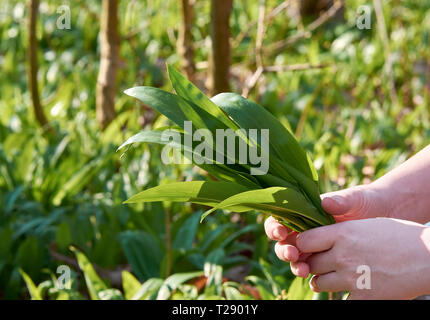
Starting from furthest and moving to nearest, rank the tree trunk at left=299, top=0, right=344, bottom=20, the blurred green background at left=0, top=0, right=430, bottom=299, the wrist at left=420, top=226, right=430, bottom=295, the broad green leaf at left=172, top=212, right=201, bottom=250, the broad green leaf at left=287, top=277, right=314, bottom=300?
the tree trunk at left=299, top=0, right=344, bottom=20 → the broad green leaf at left=172, top=212, right=201, bottom=250 → the blurred green background at left=0, top=0, right=430, bottom=299 → the broad green leaf at left=287, top=277, right=314, bottom=300 → the wrist at left=420, top=226, right=430, bottom=295

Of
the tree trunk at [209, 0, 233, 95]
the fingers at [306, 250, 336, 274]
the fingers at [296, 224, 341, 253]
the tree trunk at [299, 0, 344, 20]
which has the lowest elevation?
the fingers at [306, 250, 336, 274]

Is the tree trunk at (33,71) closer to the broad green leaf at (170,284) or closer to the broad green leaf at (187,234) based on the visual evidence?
the broad green leaf at (187,234)

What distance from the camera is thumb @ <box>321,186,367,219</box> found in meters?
1.19

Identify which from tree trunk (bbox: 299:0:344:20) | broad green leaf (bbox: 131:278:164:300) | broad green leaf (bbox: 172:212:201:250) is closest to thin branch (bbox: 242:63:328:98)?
broad green leaf (bbox: 172:212:201:250)

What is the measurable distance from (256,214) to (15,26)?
320 centimetres

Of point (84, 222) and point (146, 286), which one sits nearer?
point (146, 286)

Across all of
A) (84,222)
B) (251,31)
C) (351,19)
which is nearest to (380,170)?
(84,222)

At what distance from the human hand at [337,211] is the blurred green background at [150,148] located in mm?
470

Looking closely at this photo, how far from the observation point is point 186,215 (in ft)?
7.73

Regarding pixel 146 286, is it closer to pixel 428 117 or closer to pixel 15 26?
pixel 428 117

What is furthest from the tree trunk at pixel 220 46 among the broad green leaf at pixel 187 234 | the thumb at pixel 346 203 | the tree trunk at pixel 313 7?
the tree trunk at pixel 313 7

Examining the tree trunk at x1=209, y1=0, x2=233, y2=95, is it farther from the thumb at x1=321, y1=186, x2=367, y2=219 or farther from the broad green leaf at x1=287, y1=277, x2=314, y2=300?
the thumb at x1=321, y1=186, x2=367, y2=219

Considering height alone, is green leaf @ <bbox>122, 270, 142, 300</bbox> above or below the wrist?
below

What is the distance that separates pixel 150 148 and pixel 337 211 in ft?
5.20
